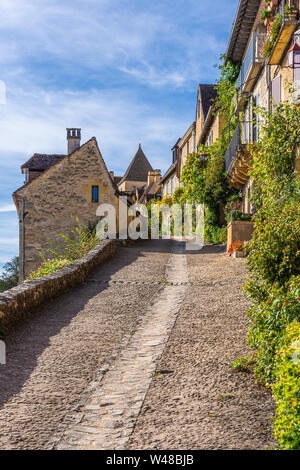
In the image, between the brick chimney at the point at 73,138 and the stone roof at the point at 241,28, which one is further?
the brick chimney at the point at 73,138

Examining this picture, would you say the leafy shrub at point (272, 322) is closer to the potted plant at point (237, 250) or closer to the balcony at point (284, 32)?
the balcony at point (284, 32)

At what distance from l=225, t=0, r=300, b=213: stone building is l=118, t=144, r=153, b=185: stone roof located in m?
50.8

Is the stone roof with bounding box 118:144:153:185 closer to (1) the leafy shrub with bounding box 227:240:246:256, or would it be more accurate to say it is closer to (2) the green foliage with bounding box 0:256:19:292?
(2) the green foliage with bounding box 0:256:19:292

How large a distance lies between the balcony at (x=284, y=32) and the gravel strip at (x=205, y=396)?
7.71 meters

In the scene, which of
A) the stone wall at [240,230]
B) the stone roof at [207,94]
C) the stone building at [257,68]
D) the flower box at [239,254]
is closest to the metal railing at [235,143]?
the stone building at [257,68]

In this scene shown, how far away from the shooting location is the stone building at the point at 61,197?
879 inches

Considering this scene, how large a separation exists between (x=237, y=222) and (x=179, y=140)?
98.9 feet

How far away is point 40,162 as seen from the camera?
92.7 ft

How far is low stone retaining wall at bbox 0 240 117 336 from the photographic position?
719 centimetres

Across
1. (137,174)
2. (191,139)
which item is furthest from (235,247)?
(137,174)

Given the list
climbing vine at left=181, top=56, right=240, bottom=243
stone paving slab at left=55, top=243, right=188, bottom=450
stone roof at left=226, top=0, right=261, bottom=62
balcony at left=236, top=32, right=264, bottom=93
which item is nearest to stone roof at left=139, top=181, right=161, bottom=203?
climbing vine at left=181, top=56, right=240, bottom=243

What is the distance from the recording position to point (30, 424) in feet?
13.3

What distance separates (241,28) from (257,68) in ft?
11.9
